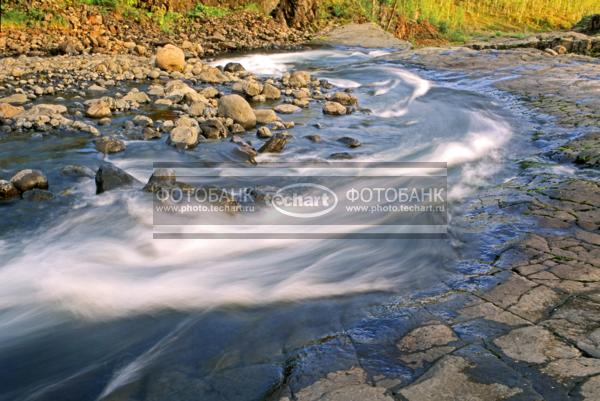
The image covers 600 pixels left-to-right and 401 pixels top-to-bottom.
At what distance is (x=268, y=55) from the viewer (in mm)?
17844

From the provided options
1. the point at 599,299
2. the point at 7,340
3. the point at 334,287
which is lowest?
the point at 7,340

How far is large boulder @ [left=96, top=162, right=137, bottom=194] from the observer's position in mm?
5883

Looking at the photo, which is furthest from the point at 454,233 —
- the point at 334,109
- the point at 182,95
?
the point at 182,95

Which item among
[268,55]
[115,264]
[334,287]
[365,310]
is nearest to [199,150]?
[115,264]

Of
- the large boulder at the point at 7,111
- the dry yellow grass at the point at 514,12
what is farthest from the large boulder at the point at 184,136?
the dry yellow grass at the point at 514,12

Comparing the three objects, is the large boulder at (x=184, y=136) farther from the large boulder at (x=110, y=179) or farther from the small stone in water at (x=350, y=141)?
the small stone in water at (x=350, y=141)

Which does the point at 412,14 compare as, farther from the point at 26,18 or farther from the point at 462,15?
the point at 26,18

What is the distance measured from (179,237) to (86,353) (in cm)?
174

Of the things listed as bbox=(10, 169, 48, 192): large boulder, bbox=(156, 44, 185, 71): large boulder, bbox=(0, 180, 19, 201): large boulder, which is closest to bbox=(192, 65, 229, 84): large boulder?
bbox=(156, 44, 185, 71): large boulder

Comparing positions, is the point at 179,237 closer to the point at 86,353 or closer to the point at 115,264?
the point at 115,264

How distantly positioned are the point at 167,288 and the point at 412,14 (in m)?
28.8

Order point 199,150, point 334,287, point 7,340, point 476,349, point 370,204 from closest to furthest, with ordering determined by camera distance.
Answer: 1. point 476,349
2. point 7,340
3. point 334,287
4. point 370,204
5. point 199,150

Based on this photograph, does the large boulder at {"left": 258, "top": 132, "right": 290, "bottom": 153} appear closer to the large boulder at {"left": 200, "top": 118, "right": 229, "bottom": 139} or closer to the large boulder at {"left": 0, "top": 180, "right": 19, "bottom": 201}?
the large boulder at {"left": 200, "top": 118, "right": 229, "bottom": 139}

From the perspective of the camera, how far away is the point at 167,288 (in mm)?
3980
